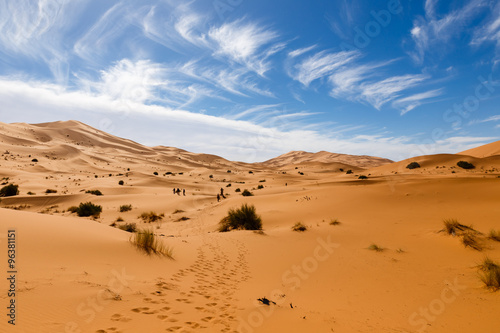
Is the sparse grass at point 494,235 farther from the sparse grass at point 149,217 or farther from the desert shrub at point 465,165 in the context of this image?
the desert shrub at point 465,165

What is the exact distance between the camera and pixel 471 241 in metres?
7.58

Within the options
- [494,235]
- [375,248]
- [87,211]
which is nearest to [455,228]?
[494,235]

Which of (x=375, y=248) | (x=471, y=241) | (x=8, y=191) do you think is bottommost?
(x=375, y=248)

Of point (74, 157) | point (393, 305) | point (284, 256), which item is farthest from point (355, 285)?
point (74, 157)

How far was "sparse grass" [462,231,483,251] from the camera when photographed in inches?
288

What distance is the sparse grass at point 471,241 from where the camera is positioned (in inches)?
288

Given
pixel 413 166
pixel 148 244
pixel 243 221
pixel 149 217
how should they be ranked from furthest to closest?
pixel 413 166 < pixel 149 217 < pixel 243 221 < pixel 148 244

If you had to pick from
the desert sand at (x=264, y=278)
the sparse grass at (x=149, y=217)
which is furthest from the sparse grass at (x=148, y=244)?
the sparse grass at (x=149, y=217)

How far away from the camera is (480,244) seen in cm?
748

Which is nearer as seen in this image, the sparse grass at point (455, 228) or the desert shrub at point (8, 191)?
the sparse grass at point (455, 228)

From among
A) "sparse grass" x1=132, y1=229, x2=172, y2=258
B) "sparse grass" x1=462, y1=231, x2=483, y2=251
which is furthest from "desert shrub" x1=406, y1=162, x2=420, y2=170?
"sparse grass" x1=132, y1=229, x2=172, y2=258

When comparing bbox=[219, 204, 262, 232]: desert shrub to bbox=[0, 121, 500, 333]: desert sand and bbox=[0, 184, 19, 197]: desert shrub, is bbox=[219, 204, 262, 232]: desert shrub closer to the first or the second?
bbox=[0, 121, 500, 333]: desert sand

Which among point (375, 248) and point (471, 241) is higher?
point (471, 241)

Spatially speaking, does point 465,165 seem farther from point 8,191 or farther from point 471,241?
point 8,191
